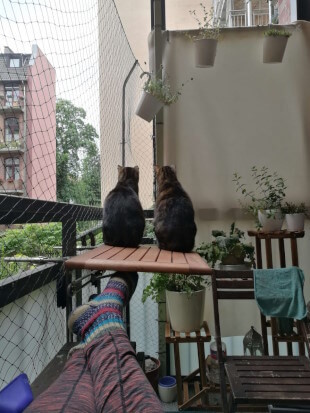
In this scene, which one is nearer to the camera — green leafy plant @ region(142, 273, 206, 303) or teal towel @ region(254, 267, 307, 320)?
teal towel @ region(254, 267, 307, 320)

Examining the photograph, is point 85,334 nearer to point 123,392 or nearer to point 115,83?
point 123,392

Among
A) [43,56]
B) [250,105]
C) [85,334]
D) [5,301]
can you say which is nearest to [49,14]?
[43,56]

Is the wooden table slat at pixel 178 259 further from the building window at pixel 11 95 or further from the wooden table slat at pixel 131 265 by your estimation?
the building window at pixel 11 95

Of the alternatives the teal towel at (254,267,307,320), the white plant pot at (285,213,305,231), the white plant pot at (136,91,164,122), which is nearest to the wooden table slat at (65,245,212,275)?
the teal towel at (254,267,307,320)

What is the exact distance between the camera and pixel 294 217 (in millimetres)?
1904

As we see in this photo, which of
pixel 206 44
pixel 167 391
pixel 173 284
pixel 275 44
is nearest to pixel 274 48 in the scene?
pixel 275 44

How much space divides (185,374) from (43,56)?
2.26 metres

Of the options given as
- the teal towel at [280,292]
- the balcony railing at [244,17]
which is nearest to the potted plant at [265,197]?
the teal towel at [280,292]

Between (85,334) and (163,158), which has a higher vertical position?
(163,158)

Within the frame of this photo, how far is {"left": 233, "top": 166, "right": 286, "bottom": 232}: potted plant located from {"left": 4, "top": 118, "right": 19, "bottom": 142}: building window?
1512mm

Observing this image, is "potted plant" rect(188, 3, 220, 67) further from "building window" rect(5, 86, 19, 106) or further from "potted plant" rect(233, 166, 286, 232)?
"building window" rect(5, 86, 19, 106)

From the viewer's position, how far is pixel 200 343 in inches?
→ 73.5

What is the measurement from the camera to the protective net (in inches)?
34.2

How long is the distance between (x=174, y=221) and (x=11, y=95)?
1032 millimetres
